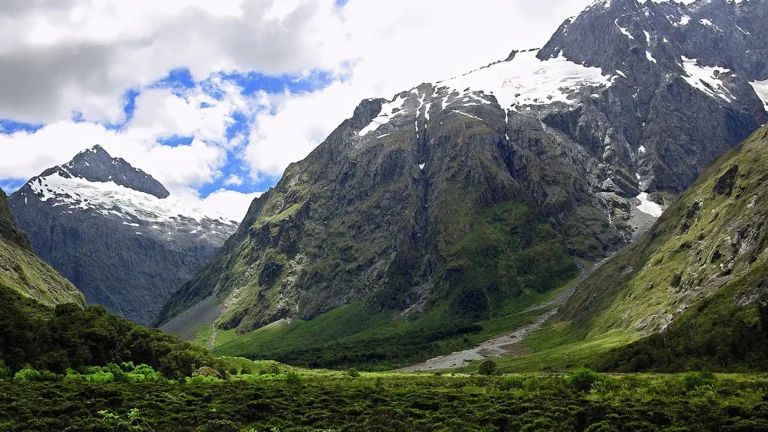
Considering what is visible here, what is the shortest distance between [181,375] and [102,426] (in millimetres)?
55651

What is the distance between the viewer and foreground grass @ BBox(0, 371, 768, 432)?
57219mm

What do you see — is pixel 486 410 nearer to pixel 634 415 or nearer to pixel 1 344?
pixel 634 415

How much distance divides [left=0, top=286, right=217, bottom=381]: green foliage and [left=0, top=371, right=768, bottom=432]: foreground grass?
2387cm

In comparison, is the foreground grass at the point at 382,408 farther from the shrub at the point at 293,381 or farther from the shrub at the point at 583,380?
the shrub at the point at 293,381

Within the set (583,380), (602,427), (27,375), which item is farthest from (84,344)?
(602,427)

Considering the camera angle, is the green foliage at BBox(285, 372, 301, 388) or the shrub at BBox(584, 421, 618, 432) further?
the green foliage at BBox(285, 372, 301, 388)

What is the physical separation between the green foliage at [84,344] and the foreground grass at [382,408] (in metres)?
23.9

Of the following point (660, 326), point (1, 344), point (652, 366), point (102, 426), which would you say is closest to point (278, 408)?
Result: point (102, 426)

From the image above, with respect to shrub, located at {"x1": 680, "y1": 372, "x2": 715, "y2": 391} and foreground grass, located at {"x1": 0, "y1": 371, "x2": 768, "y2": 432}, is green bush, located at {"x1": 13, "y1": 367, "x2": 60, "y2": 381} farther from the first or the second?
shrub, located at {"x1": 680, "y1": 372, "x2": 715, "y2": 391}

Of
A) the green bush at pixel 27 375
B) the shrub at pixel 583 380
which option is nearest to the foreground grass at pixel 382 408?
the shrub at pixel 583 380

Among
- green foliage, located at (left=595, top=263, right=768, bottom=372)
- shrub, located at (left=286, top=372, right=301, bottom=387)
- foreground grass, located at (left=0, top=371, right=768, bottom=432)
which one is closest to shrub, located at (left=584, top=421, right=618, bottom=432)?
foreground grass, located at (left=0, top=371, right=768, bottom=432)

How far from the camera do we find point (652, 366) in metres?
142

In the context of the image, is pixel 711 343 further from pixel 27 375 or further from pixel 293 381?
pixel 27 375

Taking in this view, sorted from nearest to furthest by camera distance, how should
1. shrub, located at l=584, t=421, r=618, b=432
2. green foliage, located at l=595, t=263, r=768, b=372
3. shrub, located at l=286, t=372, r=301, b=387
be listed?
1. shrub, located at l=584, t=421, r=618, b=432
2. shrub, located at l=286, t=372, r=301, b=387
3. green foliage, located at l=595, t=263, r=768, b=372
